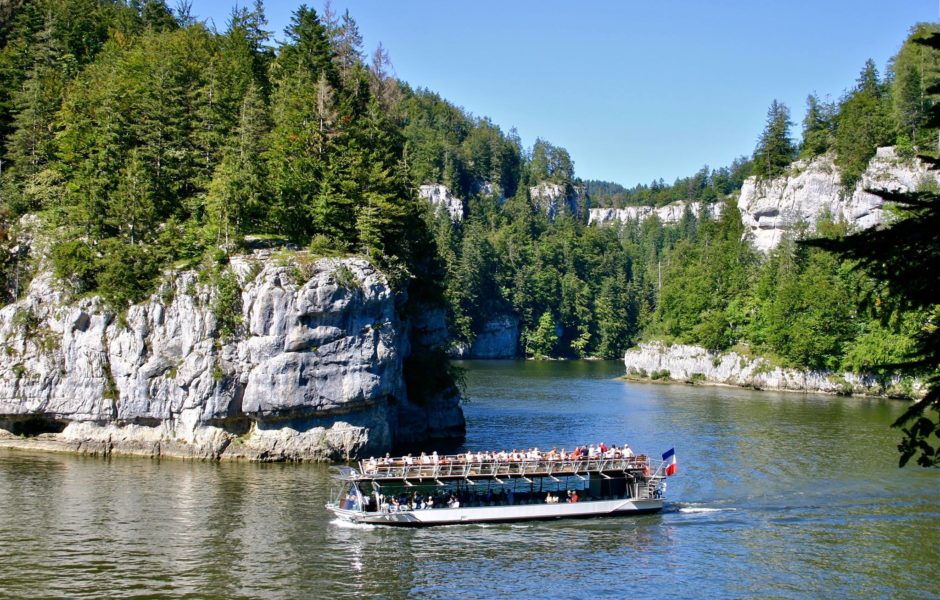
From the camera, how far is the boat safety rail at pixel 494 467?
42906mm

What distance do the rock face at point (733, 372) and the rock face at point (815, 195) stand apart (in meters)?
28.4

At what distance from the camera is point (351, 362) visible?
174 ft

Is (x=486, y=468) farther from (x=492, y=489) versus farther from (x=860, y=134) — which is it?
(x=860, y=134)

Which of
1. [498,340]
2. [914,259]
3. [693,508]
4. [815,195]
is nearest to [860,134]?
[815,195]

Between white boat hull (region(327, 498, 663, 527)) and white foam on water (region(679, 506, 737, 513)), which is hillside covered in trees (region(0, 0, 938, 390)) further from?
white boat hull (region(327, 498, 663, 527))

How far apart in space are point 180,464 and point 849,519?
131 ft

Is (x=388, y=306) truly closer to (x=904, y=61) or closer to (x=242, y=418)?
(x=242, y=418)

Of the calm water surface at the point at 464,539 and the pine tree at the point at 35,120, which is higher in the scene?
the pine tree at the point at 35,120

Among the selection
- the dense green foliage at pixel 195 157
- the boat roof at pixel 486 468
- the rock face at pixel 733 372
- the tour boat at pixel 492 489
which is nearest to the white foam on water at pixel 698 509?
the tour boat at pixel 492 489

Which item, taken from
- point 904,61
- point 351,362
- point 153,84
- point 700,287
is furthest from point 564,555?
point 904,61

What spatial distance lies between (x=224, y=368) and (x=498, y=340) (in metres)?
128

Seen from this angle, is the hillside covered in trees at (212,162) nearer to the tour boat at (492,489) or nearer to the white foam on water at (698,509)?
the white foam on water at (698,509)

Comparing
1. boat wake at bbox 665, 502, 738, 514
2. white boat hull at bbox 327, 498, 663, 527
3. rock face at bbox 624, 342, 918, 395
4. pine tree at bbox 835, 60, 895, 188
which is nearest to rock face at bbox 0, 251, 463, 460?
white boat hull at bbox 327, 498, 663, 527

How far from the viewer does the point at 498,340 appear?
7052 inches
